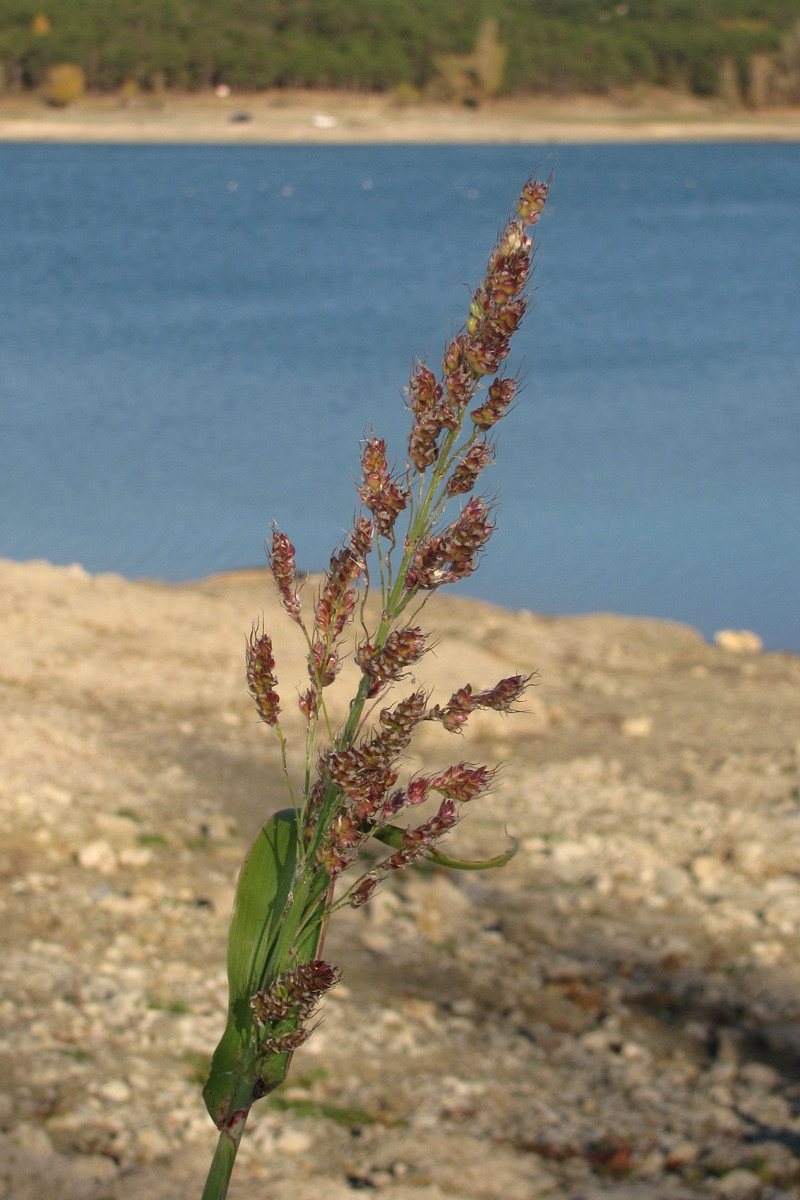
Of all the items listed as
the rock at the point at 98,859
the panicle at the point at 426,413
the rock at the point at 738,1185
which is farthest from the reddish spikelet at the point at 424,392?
the rock at the point at 98,859

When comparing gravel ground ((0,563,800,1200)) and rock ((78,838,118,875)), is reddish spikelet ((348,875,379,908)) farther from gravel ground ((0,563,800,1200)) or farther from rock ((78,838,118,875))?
rock ((78,838,118,875))

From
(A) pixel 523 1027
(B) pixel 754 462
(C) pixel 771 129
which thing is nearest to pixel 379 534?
(A) pixel 523 1027

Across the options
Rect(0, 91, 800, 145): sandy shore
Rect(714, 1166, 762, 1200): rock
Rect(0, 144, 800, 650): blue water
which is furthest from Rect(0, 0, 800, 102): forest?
Rect(714, 1166, 762, 1200): rock

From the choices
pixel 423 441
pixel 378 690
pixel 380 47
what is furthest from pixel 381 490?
pixel 380 47

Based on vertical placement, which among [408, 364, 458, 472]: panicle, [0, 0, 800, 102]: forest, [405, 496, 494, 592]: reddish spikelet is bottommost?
[405, 496, 494, 592]: reddish spikelet

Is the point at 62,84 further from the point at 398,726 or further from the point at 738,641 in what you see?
the point at 398,726

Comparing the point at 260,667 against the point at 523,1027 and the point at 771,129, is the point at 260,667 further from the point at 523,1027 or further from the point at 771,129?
the point at 771,129

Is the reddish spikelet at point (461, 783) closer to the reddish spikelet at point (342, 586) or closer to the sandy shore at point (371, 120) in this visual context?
the reddish spikelet at point (342, 586)
